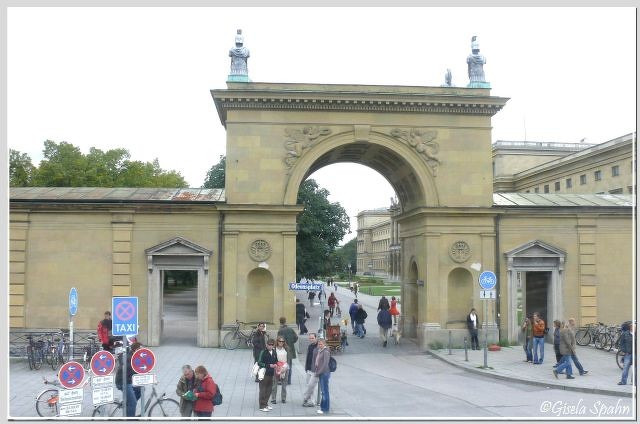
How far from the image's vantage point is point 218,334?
23.3m

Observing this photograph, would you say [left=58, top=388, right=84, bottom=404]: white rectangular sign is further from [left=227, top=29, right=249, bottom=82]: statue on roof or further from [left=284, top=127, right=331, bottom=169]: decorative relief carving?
[left=227, top=29, right=249, bottom=82]: statue on roof

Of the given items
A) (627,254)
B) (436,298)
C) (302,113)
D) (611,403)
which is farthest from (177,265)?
(627,254)

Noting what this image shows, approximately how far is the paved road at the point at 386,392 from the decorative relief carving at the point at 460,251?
425cm

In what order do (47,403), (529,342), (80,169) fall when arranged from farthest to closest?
1. (80,169)
2. (529,342)
3. (47,403)

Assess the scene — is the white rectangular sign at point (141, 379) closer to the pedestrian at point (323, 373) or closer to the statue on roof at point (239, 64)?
the pedestrian at point (323, 373)

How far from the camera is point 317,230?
141 feet

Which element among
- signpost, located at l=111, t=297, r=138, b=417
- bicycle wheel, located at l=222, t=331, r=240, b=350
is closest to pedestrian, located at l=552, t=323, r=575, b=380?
bicycle wheel, located at l=222, t=331, r=240, b=350

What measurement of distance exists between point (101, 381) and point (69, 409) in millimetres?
698

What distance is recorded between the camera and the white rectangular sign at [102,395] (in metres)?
11.2

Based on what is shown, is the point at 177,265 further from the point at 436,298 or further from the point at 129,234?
the point at 436,298

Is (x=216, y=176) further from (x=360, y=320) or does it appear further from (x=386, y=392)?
(x=386, y=392)

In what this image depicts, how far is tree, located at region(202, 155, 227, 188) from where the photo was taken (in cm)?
4678

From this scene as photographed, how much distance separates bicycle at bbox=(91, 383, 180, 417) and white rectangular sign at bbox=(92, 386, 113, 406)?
65cm

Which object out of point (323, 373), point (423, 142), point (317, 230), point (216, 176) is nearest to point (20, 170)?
point (216, 176)
